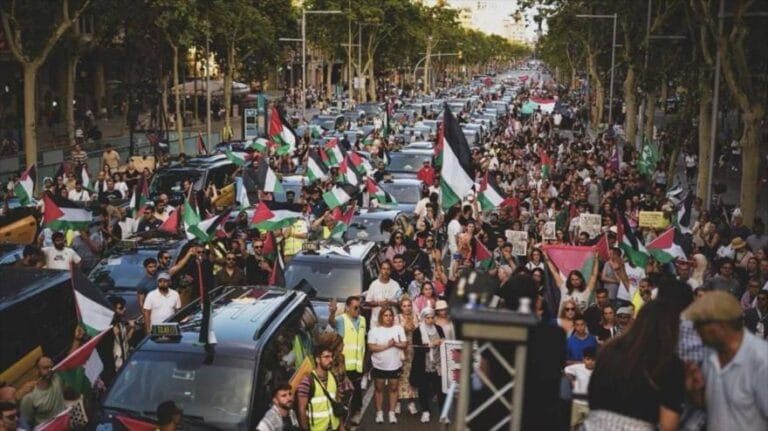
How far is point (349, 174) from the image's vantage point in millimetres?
22953

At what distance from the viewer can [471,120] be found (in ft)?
159

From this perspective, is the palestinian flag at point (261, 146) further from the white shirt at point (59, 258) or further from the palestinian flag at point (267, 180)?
the white shirt at point (59, 258)

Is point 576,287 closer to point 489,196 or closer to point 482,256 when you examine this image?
point 482,256

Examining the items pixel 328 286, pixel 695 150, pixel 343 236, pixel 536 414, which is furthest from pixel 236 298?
pixel 695 150

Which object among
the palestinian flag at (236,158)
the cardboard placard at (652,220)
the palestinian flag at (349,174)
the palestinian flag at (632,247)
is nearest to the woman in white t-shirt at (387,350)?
the palestinian flag at (632,247)

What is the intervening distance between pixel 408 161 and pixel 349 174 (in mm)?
6438

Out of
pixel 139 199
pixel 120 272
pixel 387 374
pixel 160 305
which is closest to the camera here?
pixel 387 374

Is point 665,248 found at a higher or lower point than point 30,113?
lower

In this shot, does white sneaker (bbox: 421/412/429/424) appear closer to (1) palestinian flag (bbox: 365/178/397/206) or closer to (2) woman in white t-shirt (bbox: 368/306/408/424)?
(2) woman in white t-shirt (bbox: 368/306/408/424)

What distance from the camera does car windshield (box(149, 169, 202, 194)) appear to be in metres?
24.3

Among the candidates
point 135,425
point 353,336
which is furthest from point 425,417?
point 135,425

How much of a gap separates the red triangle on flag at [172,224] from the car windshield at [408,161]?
41.0ft

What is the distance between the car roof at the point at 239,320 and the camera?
28.6 feet

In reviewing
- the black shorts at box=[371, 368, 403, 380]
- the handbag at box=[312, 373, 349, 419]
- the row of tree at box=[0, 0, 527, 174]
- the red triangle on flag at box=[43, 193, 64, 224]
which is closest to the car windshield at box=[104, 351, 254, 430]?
the handbag at box=[312, 373, 349, 419]
